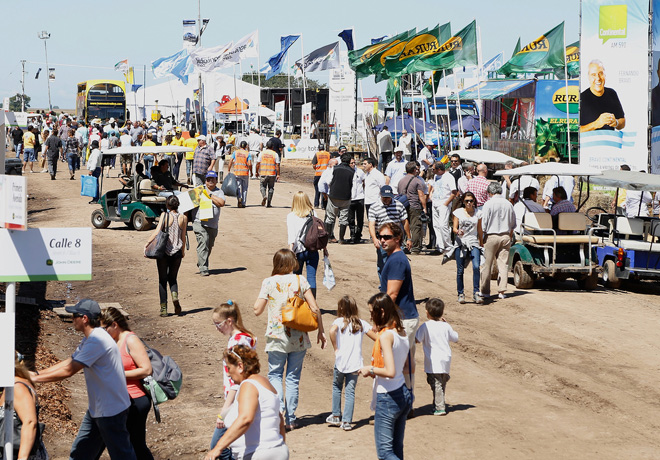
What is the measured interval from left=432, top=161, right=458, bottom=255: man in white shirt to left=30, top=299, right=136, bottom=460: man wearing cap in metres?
11.5

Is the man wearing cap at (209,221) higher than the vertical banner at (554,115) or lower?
lower

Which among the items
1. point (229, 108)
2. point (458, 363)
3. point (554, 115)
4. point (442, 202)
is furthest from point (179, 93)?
point (458, 363)

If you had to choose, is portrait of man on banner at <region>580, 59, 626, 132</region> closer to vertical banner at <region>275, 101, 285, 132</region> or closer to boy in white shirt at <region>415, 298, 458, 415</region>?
boy in white shirt at <region>415, 298, 458, 415</region>

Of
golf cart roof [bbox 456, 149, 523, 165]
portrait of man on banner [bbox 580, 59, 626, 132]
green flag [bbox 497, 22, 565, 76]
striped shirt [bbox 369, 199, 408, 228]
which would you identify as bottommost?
striped shirt [bbox 369, 199, 408, 228]

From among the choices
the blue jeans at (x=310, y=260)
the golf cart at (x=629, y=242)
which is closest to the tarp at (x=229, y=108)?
the golf cart at (x=629, y=242)

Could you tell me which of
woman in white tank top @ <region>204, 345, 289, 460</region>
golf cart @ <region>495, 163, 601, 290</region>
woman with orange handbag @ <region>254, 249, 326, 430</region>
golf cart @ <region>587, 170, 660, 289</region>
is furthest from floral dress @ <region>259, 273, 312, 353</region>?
golf cart @ <region>587, 170, 660, 289</region>

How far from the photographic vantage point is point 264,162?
23500 mm

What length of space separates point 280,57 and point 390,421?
34.6 m

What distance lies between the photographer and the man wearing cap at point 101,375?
5.84m

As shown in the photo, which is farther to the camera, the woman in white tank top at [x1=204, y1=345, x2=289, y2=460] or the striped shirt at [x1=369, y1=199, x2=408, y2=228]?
the striped shirt at [x1=369, y1=199, x2=408, y2=228]

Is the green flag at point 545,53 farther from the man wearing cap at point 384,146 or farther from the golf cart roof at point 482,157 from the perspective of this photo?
the golf cart roof at point 482,157

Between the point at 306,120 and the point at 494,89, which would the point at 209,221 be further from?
the point at 306,120

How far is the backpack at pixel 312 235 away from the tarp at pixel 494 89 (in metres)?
22.5

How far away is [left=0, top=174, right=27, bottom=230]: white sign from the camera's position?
17.3ft
